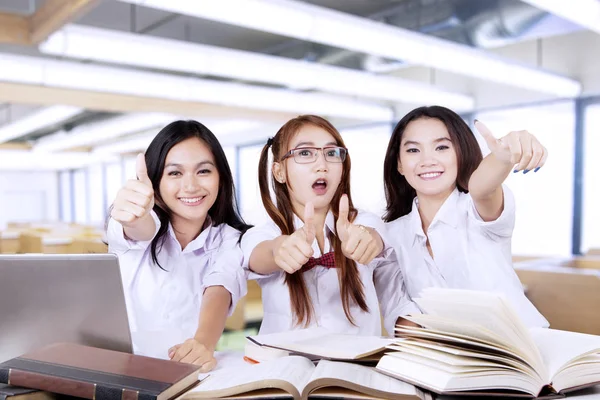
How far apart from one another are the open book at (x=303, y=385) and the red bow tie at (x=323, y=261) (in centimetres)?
69

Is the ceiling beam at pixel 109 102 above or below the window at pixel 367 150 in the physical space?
above

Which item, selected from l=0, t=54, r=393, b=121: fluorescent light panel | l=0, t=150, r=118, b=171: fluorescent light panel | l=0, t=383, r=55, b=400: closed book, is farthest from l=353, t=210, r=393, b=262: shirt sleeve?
l=0, t=150, r=118, b=171: fluorescent light panel

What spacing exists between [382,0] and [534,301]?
3.27 meters

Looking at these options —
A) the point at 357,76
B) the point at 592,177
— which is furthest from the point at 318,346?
the point at 592,177

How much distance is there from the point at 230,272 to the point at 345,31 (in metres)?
2.09

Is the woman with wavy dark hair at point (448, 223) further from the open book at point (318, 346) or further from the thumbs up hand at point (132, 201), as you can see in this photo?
the thumbs up hand at point (132, 201)

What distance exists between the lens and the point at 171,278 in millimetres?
1916

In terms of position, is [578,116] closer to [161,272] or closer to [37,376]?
[161,272]

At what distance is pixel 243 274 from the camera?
1.80 meters

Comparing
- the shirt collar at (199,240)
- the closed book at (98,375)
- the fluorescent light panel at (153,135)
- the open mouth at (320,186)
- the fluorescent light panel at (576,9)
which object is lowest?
the closed book at (98,375)

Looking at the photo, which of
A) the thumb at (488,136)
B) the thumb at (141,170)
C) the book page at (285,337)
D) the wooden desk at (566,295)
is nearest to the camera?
the book page at (285,337)

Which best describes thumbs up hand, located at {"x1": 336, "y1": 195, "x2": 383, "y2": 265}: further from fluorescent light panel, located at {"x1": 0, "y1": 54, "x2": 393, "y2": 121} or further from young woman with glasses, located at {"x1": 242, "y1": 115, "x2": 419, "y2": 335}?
fluorescent light panel, located at {"x1": 0, "y1": 54, "x2": 393, "y2": 121}

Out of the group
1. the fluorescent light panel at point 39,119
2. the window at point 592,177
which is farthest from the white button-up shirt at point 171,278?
the window at point 592,177

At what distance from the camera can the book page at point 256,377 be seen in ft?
3.09
